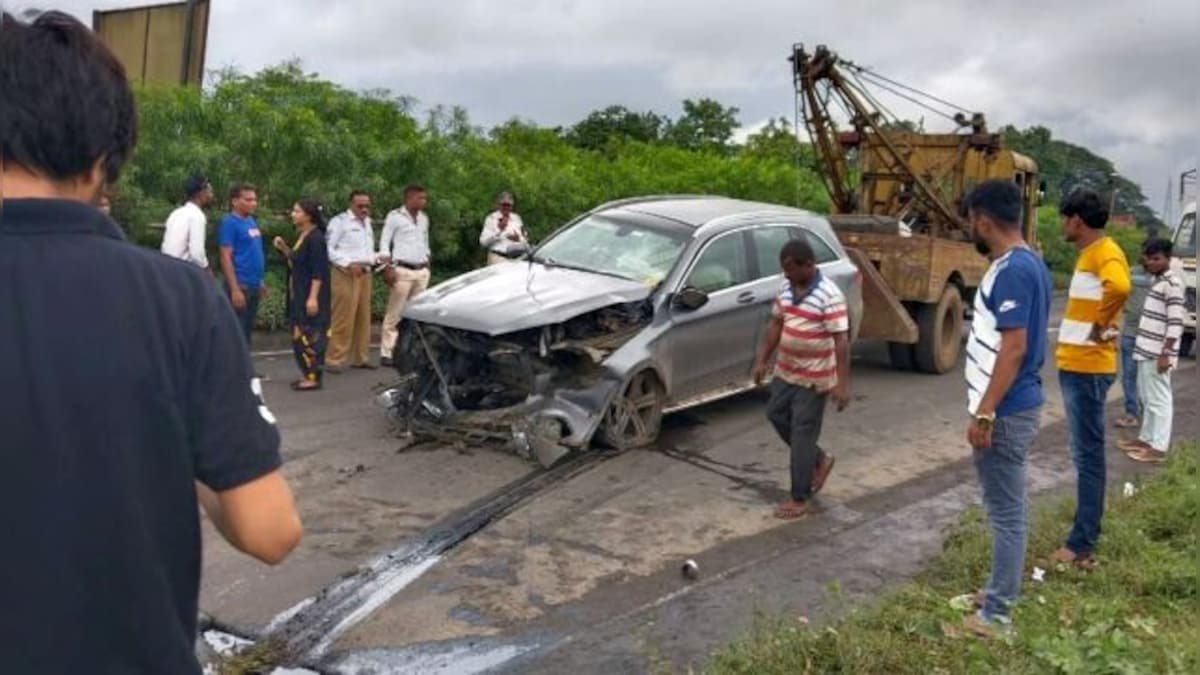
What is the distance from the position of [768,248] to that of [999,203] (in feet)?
13.7

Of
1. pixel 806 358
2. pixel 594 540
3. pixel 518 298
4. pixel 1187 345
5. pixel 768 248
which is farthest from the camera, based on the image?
pixel 1187 345

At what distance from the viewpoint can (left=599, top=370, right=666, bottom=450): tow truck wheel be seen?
7492 millimetres

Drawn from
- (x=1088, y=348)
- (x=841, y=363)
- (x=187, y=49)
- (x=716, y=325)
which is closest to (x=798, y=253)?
(x=841, y=363)

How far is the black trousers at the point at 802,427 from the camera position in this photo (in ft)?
21.6

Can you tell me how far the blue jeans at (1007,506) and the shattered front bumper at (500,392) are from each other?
2.98m

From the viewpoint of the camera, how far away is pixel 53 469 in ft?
5.16

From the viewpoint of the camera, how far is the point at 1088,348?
5719 mm

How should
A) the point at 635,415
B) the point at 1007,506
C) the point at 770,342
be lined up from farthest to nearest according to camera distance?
the point at 635,415, the point at 770,342, the point at 1007,506

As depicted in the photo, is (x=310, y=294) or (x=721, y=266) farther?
(x=310, y=294)

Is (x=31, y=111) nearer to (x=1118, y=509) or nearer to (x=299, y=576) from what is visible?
(x=299, y=576)

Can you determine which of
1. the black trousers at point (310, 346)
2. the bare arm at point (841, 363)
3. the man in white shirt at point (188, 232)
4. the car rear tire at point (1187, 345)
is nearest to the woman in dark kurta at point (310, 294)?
the black trousers at point (310, 346)

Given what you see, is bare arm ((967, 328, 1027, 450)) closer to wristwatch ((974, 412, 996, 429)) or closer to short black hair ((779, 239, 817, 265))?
wristwatch ((974, 412, 996, 429))

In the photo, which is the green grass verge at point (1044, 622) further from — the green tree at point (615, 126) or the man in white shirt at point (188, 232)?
the green tree at point (615, 126)

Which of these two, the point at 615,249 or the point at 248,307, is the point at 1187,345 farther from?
the point at 248,307
